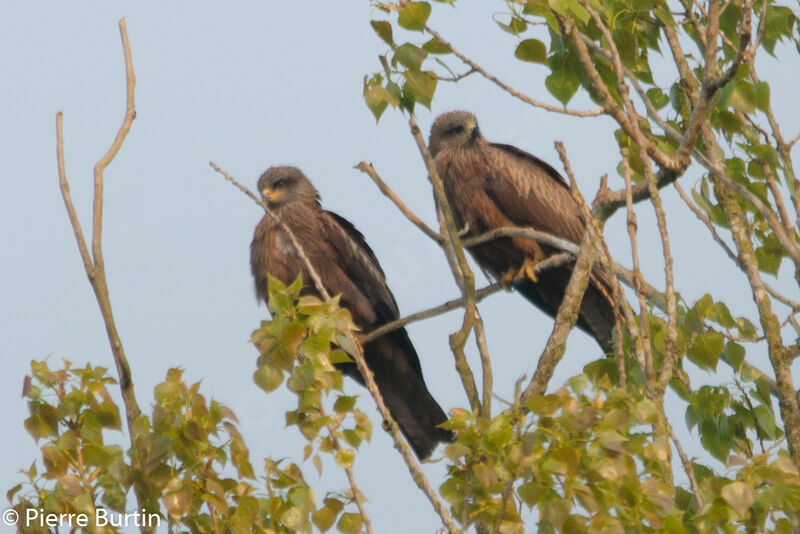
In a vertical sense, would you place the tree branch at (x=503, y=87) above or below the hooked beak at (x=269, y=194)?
below

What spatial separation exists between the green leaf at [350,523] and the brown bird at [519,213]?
10.2 ft

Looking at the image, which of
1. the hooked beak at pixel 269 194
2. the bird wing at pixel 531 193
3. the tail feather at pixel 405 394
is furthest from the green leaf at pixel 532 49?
the hooked beak at pixel 269 194

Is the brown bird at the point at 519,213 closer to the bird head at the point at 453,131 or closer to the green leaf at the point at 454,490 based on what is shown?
the bird head at the point at 453,131

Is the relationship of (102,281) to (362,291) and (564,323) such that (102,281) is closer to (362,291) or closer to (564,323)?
(564,323)

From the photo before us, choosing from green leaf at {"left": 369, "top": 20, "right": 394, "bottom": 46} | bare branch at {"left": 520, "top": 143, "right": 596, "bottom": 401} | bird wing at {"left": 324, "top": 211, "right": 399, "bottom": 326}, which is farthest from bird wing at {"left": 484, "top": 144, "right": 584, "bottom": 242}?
green leaf at {"left": 369, "top": 20, "right": 394, "bottom": 46}

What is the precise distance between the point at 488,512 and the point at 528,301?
3867mm

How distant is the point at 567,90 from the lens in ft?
15.1

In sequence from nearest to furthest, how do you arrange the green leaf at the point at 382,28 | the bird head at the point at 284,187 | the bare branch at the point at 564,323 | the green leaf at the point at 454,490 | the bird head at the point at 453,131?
the green leaf at the point at 454,490 < the green leaf at the point at 382,28 < the bare branch at the point at 564,323 < the bird head at the point at 453,131 < the bird head at the point at 284,187

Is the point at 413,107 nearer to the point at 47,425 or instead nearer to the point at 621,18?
the point at 621,18

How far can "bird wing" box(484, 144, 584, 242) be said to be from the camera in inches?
263

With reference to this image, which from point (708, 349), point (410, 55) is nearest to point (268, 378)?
point (410, 55)

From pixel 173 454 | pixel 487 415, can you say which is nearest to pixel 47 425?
pixel 173 454

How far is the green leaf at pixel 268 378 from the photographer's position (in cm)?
349

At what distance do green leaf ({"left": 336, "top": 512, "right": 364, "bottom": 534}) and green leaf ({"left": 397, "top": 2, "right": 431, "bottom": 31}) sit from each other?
1662mm
